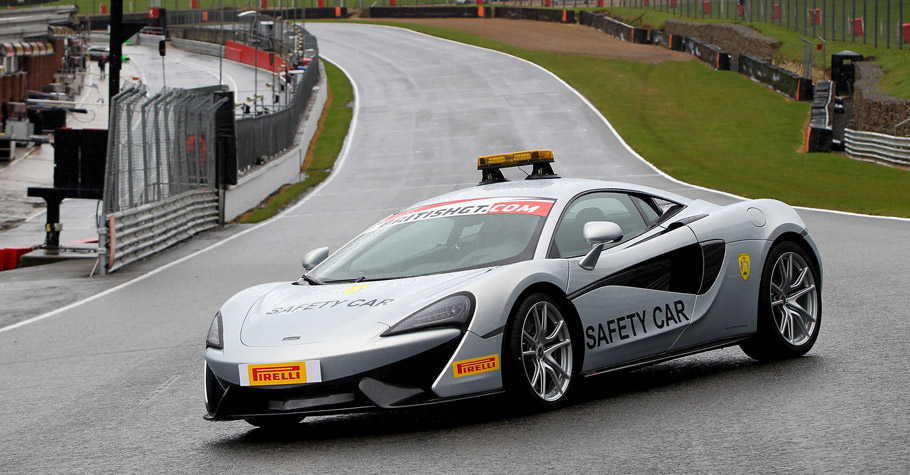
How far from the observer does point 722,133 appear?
4550cm

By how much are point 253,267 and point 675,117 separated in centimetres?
3446

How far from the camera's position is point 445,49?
237ft

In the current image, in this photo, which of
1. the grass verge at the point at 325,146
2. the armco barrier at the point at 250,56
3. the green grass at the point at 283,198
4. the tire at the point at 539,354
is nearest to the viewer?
the tire at the point at 539,354

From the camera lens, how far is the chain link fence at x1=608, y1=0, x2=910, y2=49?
53.2 metres

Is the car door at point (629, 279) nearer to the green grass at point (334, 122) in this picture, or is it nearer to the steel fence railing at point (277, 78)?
the steel fence railing at point (277, 78)

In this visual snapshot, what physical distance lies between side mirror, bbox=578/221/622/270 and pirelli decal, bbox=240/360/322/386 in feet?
5.64

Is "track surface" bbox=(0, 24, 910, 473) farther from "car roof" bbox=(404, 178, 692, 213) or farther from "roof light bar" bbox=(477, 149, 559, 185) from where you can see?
"roof light bar" bbox=(477, 149, 559, 185)

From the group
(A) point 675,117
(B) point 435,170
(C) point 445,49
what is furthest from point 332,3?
(B) point 435,170

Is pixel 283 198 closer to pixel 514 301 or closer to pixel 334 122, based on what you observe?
pixel 334 122

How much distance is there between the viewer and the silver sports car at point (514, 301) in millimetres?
6051

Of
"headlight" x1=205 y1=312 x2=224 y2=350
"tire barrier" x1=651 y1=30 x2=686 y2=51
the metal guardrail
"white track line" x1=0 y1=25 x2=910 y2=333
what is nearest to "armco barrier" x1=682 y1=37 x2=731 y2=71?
"tire barrier" x1=651 y1=30 x2=686 y2=51

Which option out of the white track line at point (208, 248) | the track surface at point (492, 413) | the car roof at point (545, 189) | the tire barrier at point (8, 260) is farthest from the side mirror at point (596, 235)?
the tire barrier at point (8, 260)

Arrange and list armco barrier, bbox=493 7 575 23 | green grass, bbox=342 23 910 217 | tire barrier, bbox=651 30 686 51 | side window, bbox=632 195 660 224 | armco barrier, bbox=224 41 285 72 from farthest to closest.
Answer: armco barrier, bbox=493 7 575 23 → armco barrier, bbox=224 41 285 72 → tire barrier, bbox=651 30 686 51 → green grass, bbox=342 23 910 217 → side window, bbox=632 195 660 224

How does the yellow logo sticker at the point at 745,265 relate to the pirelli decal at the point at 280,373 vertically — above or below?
above
